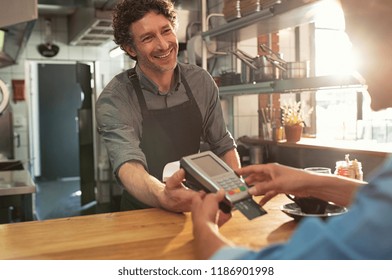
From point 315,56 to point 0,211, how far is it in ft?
7.78

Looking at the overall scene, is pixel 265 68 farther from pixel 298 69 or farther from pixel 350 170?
pixel 350 170

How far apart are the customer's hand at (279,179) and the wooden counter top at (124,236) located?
0.10m

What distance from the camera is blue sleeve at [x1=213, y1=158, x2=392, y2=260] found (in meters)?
0.53

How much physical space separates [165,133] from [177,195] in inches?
24.1

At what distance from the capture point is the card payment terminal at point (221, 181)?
95cm

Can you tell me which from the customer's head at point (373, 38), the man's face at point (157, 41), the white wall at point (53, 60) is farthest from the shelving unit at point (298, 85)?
the white wall at point (53, 60)

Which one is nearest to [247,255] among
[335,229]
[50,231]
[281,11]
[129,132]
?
[335,229]

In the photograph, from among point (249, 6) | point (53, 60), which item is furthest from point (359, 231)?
point (53, 60)

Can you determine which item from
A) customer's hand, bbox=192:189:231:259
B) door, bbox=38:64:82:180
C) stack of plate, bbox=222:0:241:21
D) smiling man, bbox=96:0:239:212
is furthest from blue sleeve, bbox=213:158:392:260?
door, bbox=38:64:82:180

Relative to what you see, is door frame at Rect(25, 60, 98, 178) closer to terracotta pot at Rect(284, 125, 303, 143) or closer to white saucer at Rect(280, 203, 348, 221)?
terracotta pot at Rect(284, 125, 303, 143)

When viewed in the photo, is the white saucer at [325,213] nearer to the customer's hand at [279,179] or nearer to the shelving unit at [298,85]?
the customer's hand at [279,179]

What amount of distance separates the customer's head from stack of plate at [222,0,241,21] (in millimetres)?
2058

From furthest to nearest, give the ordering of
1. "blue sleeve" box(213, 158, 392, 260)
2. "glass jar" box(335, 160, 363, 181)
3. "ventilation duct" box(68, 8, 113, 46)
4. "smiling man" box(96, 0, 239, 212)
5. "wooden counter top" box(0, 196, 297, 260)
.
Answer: "ventilation duct" box(68, 8, 113, 46) < "glass jar" box(335, 160, 363, 181) < "smiling man" box(96, 0, 239, 212) < "wooden counter top" box(0, 196, 297, 260) < "blue sleeve" box(213, 158, 392, 260)

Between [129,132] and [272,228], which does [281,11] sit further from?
[272,228]
